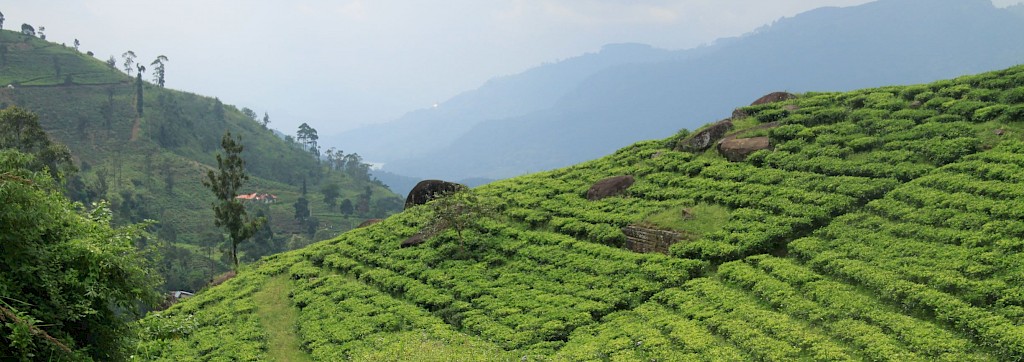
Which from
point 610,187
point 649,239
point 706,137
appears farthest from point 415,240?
point 706,137

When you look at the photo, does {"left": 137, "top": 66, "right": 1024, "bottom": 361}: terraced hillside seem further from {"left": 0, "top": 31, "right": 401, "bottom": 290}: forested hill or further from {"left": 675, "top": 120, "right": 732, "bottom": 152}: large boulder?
{"left": 0, "top": 31, "right": 401, "bottom": 290}: forested hill

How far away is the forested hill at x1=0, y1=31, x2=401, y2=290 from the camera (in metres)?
102

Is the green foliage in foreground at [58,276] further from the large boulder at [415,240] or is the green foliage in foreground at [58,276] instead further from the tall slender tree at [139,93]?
the tall slender tree at [139,93]

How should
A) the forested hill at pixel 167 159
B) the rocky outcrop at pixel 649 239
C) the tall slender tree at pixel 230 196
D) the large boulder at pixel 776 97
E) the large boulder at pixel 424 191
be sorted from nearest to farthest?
the rocky outcrop at pixel 649 239
the large boulder at pixel 776 97
the large boulder at pixel 424 191
the tall slender tree at pixel 230 196
the forested hill at pixel 167 159

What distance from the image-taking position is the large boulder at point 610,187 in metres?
31.0

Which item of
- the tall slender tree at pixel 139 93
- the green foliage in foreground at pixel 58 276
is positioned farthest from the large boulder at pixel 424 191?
the tall slender tree at pixel 139 93

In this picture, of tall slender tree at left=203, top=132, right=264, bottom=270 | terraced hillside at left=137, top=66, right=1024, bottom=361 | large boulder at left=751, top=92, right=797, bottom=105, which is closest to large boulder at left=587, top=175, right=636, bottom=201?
terraced hillside at left=137, top=66, right=1024, bottom=361

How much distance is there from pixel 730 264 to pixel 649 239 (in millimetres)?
4225

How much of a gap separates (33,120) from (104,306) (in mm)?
56709

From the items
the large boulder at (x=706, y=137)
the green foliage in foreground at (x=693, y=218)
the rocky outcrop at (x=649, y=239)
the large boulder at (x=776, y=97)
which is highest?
the large boulder at (x=776, y=97)

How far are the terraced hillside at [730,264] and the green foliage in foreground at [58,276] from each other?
1.21 meters

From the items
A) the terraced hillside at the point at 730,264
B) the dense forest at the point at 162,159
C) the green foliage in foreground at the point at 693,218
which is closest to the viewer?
the terraced hillside at the point at 730,264

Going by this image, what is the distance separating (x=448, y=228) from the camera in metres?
31.2

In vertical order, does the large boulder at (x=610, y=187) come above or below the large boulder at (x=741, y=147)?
below
